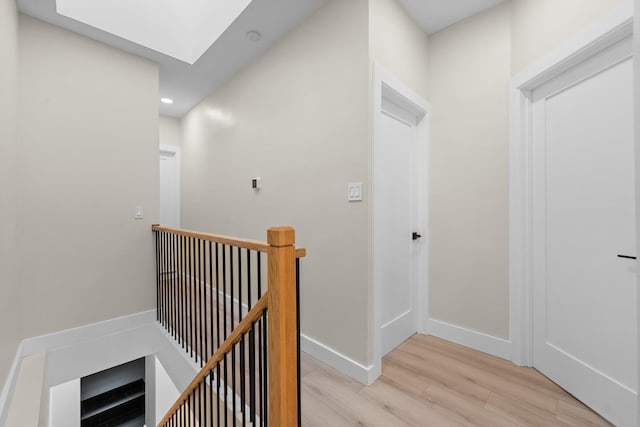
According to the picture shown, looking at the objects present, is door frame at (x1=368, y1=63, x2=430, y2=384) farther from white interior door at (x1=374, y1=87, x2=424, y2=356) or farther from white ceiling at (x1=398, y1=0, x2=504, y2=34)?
white ceiling at (x1=398, y1=0, x2=504, y2=34)

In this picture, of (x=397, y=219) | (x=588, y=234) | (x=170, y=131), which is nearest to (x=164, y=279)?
(x=397, y=219)

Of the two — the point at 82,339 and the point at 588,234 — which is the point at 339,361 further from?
the point at 82,339

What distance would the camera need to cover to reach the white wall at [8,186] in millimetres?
1589

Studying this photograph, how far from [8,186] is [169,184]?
2.61 m

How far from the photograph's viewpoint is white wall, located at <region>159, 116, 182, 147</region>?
4.20 m

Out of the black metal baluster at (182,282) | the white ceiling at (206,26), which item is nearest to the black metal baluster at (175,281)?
the black metal baluster at (182,282)

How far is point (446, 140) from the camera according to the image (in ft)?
7.50

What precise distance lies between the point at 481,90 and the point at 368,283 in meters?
1.77

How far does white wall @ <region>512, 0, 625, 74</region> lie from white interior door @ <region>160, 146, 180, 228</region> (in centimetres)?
445

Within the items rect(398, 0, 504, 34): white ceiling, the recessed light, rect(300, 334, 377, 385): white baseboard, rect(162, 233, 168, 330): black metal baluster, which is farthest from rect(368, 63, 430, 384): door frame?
rect(162, 233, 168, 330): black metal baluster

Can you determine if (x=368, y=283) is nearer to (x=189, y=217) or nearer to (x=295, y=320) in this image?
(x=295, y=320)

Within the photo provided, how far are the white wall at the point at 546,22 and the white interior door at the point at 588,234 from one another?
21cm

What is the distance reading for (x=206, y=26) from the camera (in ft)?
8.34

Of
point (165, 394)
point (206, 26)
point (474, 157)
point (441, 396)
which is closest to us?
point (441, 396)
